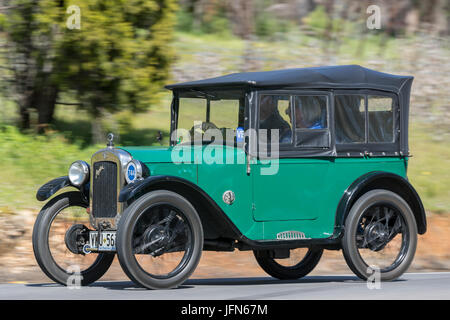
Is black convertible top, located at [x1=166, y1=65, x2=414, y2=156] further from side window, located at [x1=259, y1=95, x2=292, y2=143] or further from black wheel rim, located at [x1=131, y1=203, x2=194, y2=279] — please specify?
black wheel rim, located at [x1=131, y1=203, x2=194, y2=279]

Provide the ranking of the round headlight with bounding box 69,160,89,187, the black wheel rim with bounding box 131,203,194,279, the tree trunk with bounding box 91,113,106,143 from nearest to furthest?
the black wheel rim with bounding box 131,203,194,279, the round headlight with bounding box 69,160,89,187, the tree trunk with bounding box 91,113,106,143

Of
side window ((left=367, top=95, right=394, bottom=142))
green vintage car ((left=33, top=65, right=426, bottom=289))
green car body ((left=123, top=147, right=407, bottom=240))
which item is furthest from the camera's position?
side window ((left=367, top=95, right=394, bottom=142))

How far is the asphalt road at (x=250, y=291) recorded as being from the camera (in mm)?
6871

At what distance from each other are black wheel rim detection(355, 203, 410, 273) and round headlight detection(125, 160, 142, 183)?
2409mm

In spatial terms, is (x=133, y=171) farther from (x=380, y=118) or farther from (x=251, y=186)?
(x=380, y=118)

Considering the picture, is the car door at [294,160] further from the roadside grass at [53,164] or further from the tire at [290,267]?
the roadside grass at [53,164]

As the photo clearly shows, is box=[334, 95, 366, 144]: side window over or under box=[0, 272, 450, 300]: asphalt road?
over

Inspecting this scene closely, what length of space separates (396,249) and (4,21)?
725cm

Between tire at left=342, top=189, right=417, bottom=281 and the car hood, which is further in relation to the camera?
tire at left=342, top=189, right=417, bottom=281

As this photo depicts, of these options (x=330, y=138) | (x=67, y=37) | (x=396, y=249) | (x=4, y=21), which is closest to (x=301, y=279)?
(x=396, y=249)

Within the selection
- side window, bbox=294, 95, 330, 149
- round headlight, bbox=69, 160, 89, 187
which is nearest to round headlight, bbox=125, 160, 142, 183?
round headlight, bbox=69, 160, 89, 187

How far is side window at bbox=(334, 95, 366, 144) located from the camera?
834cm

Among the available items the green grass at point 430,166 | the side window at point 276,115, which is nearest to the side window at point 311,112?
the side window at point 276,115

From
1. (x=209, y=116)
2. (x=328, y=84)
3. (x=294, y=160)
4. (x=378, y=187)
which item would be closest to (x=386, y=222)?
(x=378, y=187)
